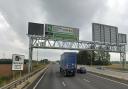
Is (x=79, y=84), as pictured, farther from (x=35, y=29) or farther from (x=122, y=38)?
(x=122, y=38)

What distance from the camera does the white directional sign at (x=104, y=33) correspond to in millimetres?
57375

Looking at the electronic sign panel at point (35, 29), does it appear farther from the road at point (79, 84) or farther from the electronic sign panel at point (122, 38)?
the road at point (79, 84)

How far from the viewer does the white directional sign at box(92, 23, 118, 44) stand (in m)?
57.4

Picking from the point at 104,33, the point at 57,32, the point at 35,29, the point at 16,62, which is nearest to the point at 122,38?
the point at 104,33

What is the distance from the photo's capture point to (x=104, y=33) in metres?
59.0

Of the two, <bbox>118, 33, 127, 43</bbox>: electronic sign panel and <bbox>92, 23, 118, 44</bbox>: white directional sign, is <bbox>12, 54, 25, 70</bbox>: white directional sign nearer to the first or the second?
<bbox>92, 23, 118, 44</bbox>: white directional sign

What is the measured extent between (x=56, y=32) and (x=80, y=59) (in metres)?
97.9

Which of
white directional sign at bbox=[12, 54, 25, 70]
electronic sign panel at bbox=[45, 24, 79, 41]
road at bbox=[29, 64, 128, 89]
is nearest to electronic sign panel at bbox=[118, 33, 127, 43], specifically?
electronic sign panel at bbox=[45, 24, 79, 41]

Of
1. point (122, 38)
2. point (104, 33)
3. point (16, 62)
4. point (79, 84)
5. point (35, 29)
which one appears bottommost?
point (79, 84)

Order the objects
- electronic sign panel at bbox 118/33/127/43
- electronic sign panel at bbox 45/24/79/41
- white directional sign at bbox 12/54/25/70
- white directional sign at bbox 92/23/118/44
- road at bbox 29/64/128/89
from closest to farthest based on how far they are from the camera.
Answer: road at bbox 29/64/128/89, white directional sign at bbox 12/54/25/70, electronic sign panel at bbox 45/24/79/41, white directional sign at bbox 92/23/118/44, electronic sign panel at bbox 118/33/127/43

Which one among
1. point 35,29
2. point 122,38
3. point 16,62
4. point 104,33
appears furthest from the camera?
point 122,38

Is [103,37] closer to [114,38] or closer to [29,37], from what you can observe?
[114,38]

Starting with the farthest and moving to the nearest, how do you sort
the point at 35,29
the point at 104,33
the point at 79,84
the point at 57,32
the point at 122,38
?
the point at 122,38
the point at 104,33
the point at 35,29
the point at 57,32
the point at 79,84

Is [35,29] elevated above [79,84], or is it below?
above
